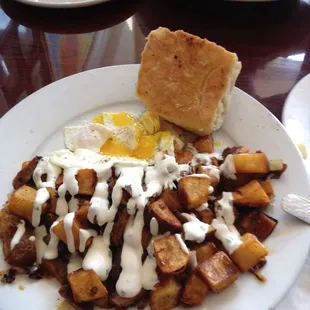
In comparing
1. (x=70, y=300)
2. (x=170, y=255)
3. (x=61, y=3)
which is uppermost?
(x=61, y=3)

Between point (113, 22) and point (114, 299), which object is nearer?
point (114, 299)

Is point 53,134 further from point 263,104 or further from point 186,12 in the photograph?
point 186,12

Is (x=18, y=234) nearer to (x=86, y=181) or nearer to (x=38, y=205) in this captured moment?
(x=38, y=205)

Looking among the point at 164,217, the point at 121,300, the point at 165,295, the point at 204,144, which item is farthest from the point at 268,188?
the point at 121,300

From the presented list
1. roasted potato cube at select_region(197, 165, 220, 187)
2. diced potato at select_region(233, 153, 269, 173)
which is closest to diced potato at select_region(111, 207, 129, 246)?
roasted potato cube at select_region(197, 165, 220, 187)

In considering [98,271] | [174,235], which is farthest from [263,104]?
[98,271]

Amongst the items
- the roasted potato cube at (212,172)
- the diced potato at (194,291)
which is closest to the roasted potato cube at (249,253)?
the diced potato at (194,291)
